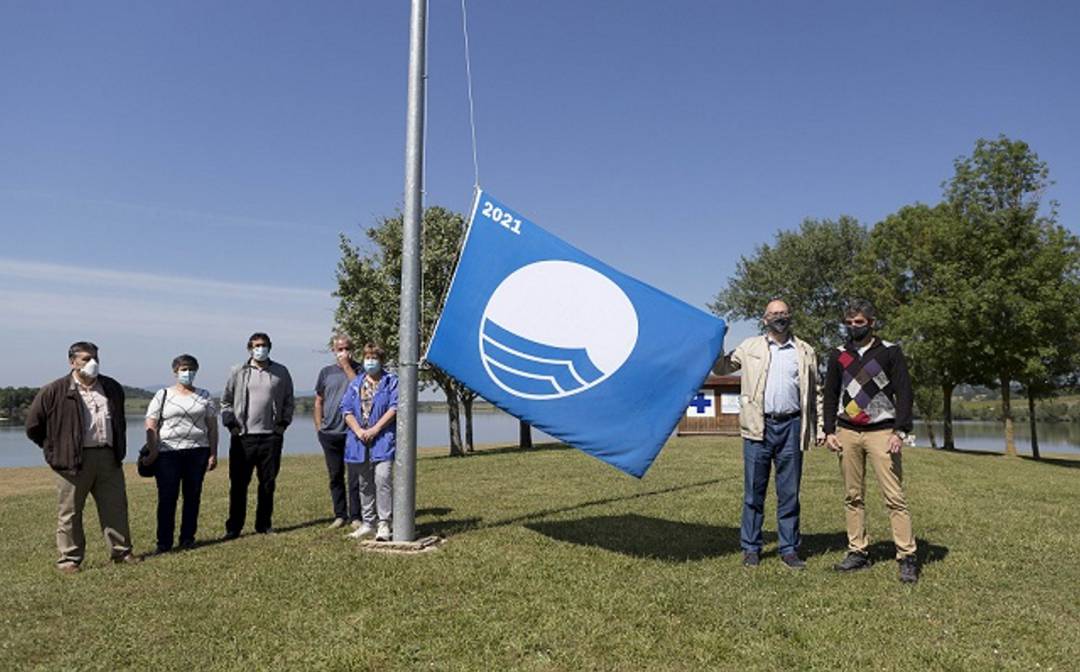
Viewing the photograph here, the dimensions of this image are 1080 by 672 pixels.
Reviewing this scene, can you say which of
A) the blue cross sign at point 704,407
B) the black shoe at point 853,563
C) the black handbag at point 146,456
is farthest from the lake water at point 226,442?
the blue cross sign at point 704,407

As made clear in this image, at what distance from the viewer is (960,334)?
31.4m

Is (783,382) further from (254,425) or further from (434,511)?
(254,425)

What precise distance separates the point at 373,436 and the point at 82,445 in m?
2.96

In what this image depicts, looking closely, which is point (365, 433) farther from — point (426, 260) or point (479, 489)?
point (426, 260)

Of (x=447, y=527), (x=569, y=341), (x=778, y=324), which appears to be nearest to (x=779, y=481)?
(x=778, y=324)

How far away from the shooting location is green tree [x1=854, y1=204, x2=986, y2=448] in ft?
104

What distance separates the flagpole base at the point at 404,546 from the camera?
25.2ft

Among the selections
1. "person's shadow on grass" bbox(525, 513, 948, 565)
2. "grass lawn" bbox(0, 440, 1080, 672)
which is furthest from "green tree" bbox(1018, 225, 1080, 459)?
"person's shadow on grass" bbox(525, 513, 948, 565)

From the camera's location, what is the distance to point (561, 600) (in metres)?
5.94

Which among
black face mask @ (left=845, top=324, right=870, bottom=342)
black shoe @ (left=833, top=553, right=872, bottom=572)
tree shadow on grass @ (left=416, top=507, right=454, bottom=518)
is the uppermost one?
black face mask @ (left=845, top=324, right=870, bottom=342)

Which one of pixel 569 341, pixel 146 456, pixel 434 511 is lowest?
pixel 434 511

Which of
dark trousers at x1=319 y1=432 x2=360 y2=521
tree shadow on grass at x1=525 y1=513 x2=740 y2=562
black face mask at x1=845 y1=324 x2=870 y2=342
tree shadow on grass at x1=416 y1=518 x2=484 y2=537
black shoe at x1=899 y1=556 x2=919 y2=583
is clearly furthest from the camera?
dark trousers at x1=319 y1=432 x2=360 y2=521

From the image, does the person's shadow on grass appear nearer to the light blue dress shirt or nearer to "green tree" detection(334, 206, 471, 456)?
the light blue dress shirt

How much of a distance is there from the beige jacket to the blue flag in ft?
1.36
